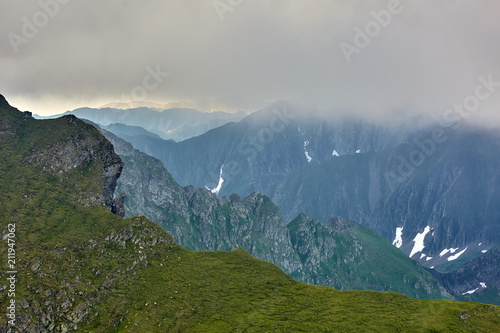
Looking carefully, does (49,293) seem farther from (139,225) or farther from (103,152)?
(103,152)

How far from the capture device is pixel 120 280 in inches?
5551

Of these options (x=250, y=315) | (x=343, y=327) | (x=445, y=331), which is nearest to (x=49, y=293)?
(x=250, y=315)

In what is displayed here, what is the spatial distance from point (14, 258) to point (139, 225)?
5362 centimetres

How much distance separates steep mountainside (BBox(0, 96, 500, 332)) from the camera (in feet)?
399
